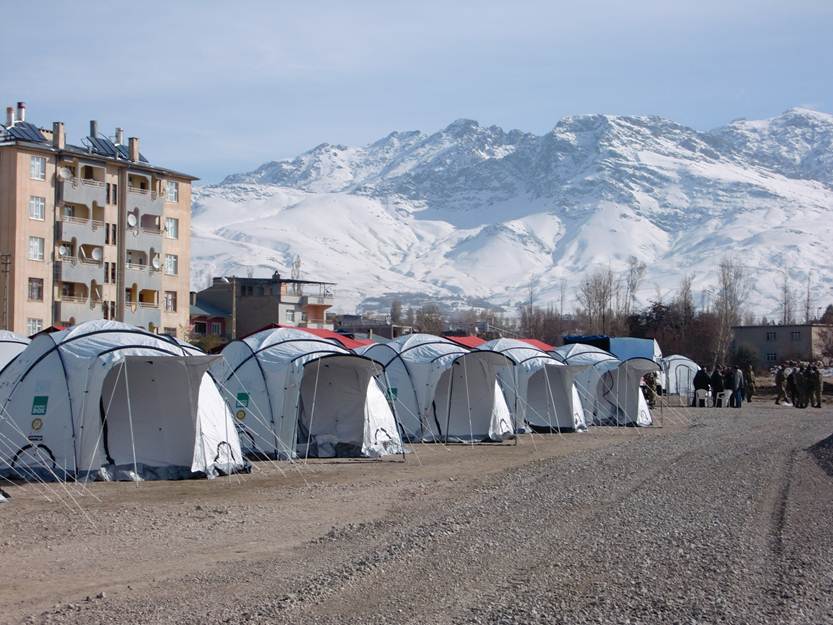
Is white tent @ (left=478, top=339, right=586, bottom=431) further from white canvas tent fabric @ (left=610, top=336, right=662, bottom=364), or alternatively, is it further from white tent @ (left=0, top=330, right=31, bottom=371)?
white canvas tent fabric @ (left=610, top=336, right=662, bottom=364)

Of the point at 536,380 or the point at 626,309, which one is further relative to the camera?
the point at 626,309

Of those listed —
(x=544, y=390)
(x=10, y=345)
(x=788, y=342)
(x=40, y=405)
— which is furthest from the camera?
(x=788, y=342)

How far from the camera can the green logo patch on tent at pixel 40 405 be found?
52.7 ft

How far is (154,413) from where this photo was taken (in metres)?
17.1

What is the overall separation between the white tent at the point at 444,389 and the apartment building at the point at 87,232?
94.1 feet

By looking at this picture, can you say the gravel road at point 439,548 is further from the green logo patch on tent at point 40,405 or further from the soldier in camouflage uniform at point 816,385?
the soldier in camouflage uniform at point 816,385

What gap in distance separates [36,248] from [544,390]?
3284 cm

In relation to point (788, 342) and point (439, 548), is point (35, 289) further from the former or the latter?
point (788, 342)

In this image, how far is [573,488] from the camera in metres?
15.2

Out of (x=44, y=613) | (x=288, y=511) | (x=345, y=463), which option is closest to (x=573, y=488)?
(x=288, y=511)

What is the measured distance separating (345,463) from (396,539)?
8773 millimetres

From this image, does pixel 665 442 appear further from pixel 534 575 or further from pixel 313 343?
pixel 534 575

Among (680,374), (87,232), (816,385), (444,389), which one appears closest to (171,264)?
(87,232)

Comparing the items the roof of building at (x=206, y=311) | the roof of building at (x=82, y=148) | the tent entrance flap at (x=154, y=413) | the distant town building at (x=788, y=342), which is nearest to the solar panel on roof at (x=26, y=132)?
the roof of building at (x=82, y=148)
